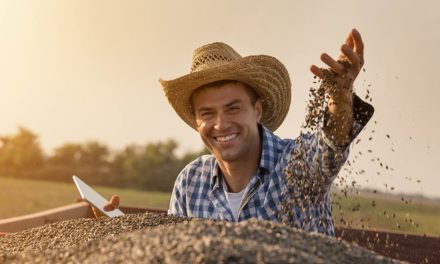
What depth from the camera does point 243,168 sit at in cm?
330

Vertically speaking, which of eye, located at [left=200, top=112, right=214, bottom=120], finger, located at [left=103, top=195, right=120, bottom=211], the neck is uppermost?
eye, located at [left=200, top=112, right=214, bottom=120]

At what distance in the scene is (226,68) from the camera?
10.5 ft

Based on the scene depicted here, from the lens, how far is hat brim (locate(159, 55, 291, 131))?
3.22m

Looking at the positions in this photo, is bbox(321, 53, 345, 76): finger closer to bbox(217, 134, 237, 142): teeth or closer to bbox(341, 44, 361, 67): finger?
bbox(341, 44, 361, 67): finger

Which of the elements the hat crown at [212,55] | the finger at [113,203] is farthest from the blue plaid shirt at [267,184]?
the hat crown at [212,55]

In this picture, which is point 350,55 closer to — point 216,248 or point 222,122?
point 222,122

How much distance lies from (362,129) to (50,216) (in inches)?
95.7

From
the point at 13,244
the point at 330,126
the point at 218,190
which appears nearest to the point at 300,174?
the point at 330,126

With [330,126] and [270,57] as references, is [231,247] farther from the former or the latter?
[270,57]

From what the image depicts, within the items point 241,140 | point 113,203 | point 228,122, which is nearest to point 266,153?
point 241,140

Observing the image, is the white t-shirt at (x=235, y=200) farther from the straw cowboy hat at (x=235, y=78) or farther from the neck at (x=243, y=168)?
the straw cowboy hat at (x=235, y=78)

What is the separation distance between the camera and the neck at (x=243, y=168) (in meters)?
3.29

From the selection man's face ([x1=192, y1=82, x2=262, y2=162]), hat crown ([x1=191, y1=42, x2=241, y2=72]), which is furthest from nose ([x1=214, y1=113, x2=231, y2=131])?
hat crown ([x1=191, y1=42, x2=241, y2=72])

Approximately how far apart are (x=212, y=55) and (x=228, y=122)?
17.7 inches
